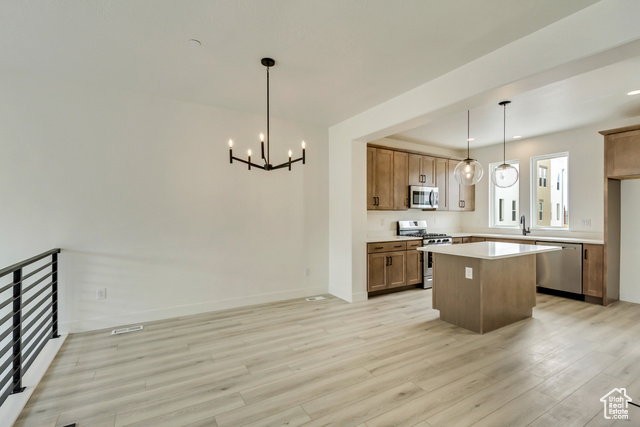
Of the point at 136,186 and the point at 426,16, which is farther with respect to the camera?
the point at 136,186

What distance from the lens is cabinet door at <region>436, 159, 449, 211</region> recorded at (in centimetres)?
599

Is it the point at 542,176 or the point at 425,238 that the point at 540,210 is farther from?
the point at 425,238

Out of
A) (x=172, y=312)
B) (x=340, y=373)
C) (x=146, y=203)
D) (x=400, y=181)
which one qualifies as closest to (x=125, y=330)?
(x=172, y=312)

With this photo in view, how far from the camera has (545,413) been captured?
1.94 m

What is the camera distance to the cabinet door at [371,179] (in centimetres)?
500

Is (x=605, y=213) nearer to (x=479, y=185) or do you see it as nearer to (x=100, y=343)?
(x=479, y=185)

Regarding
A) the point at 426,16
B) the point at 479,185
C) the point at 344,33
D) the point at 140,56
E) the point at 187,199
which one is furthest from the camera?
the point at 479,185

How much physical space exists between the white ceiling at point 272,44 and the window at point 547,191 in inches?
71.3

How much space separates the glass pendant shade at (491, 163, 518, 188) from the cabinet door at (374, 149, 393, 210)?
1746 mm

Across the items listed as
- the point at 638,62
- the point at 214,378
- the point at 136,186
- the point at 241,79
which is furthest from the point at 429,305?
the point at 136,186

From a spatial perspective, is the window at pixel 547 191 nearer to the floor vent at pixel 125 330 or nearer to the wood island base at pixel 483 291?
the wood island base at pixel 483 291

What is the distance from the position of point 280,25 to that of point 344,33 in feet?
1.67

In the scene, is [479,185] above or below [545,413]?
above

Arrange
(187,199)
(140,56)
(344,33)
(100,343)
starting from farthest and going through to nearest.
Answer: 1. (187,199)
2. (100,343)
3. (140,56)
4. (344,33)
